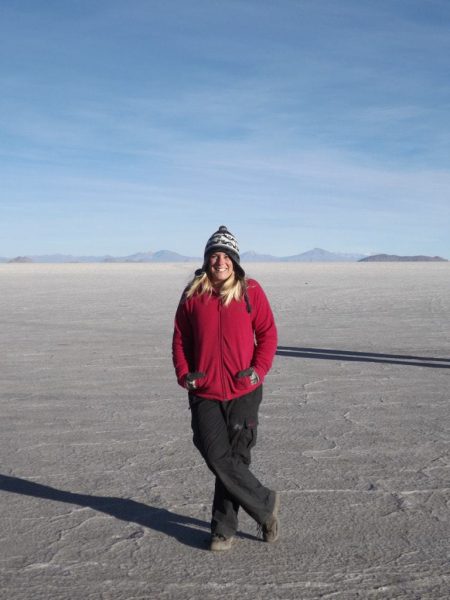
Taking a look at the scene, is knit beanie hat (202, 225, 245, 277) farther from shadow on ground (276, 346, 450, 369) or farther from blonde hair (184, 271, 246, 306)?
shadow on ground (276, 346, 450, 369)

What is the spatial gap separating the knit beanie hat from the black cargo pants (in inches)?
26.1

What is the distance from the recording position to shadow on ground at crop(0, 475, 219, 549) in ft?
14.1

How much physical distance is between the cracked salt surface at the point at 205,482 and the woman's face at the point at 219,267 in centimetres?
140

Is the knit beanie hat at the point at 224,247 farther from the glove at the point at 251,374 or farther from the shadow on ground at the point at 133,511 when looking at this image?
the shadow on ground at the point at 133,511

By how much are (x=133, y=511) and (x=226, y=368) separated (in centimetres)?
125

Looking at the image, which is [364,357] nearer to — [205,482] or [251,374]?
[205,482]

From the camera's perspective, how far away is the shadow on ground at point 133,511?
429 centimetres

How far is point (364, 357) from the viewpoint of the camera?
10.6 metres

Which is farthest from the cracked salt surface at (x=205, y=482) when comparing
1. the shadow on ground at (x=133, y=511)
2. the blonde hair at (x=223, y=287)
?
the blonde hair at (x=223, y=287)

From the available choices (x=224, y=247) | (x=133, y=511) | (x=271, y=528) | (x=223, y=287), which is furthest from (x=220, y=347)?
(x=133, y=511)

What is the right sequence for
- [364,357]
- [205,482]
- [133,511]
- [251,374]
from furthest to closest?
1. [364,357]
2. [205,482]
3. [133,511]
4. [251,374]

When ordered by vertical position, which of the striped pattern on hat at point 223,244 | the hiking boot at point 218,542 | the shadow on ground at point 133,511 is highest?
the striped pattern on hat at point 223,244

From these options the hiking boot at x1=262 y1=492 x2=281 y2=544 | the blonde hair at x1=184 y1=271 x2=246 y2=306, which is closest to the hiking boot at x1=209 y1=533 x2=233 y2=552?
the hiking boot at x1=262 y1=492 x2=281 y2=544

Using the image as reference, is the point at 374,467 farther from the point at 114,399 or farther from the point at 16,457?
the point at 114,399
